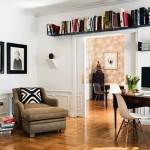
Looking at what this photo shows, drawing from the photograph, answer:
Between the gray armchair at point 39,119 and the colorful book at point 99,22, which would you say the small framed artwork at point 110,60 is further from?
the gray armchair at point 39,119

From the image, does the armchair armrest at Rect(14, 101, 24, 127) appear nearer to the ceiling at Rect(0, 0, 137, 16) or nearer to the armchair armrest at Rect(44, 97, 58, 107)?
the armchair armrest at Rect(44, 97, 58, 107)

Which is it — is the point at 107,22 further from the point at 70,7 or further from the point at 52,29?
the point at 52,29

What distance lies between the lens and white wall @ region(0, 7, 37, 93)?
17.9 ft

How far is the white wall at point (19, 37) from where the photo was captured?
5.46 metres

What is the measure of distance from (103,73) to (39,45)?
3678 millimetres

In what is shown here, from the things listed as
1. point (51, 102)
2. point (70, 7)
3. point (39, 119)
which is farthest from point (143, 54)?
point (39, 119)

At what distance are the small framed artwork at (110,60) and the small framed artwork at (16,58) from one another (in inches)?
165

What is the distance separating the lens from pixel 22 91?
5.06 metres

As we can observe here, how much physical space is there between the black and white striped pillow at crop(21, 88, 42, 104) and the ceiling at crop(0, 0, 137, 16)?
197 centimetres

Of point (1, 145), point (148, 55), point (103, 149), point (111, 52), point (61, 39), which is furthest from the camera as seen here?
point (111, 52)

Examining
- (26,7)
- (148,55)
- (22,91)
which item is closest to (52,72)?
(22,91)

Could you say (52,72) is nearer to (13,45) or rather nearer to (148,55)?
(13,45)

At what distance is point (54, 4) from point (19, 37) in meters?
1.24

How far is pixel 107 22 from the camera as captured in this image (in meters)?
5.04
